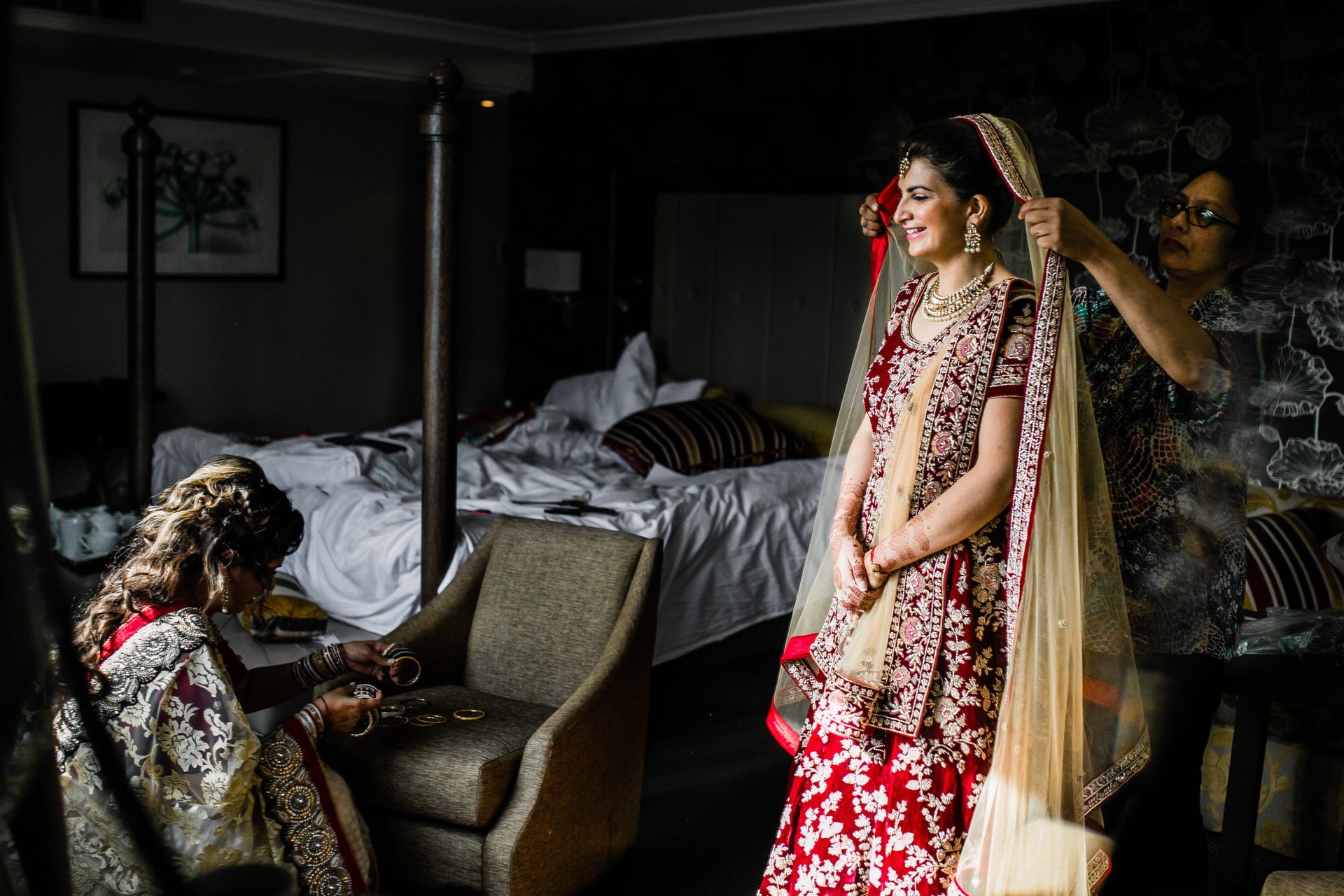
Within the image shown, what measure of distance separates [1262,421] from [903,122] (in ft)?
6.34

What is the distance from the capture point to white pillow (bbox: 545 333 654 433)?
5.84 metres

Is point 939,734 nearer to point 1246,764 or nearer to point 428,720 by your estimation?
point 1246,764

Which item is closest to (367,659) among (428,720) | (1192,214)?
(428,720)

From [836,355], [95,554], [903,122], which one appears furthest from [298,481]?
[903,122]

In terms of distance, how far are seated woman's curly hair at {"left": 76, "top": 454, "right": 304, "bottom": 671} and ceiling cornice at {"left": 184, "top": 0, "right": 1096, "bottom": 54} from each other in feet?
12.2

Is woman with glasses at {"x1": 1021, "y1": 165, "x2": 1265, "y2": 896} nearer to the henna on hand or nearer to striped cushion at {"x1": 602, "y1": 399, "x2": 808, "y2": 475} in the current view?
the henna on hand

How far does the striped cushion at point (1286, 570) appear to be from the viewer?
130 inches

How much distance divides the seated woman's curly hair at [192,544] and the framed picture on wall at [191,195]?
3957 mm

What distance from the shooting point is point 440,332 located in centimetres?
317

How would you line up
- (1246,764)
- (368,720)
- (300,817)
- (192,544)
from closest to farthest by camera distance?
(192,544) → (300,817) → (368,720) → (1246,764)

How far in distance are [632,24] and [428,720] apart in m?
4.44

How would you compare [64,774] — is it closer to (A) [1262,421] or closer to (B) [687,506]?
(B) [687,506]

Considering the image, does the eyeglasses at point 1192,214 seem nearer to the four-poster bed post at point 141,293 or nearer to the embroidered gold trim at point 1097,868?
the embroidered gold trim at point 1097,868

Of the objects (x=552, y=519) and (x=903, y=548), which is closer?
(x=903, y=548)
